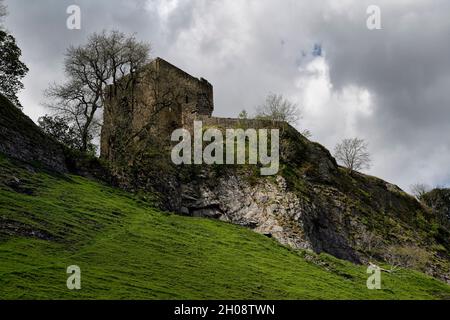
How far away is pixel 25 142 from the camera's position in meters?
47.9

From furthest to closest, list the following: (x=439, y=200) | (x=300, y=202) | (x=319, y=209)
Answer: (x=439, y=200) → (x=319, y=209) → (x=300, y=202)

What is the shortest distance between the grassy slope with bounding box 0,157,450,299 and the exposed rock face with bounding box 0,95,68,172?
2.18m

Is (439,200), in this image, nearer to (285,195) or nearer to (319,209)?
(319,209)

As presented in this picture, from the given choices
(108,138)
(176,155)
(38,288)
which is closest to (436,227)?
(176,155)

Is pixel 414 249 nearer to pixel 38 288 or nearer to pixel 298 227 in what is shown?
pixel 298 227

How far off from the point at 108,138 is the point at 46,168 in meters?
12.1

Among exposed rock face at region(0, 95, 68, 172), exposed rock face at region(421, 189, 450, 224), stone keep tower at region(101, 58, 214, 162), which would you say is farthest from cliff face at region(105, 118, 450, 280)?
exposed rock face at region(421, 189, 450, 224)

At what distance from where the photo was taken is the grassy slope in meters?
30.4

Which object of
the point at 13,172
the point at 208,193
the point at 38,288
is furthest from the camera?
the point at 208,193

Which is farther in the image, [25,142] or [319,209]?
[319,209]

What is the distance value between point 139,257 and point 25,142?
16.3 meters

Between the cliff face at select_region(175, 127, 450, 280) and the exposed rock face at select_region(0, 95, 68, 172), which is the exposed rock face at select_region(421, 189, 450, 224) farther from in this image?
the exposed rock face at select_region(0, 95, 68, 172)

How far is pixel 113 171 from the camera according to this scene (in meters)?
54.8

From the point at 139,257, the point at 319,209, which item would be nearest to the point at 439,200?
the point at 319,209
